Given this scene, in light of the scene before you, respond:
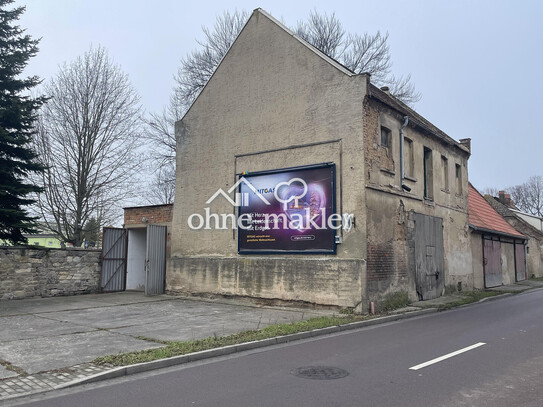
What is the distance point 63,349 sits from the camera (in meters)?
7.80

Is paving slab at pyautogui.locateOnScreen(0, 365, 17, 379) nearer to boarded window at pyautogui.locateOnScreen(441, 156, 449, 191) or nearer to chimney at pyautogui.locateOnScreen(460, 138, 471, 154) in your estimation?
boarded window at pyautogui.locateOnScreen(441, 156, 449, 191)

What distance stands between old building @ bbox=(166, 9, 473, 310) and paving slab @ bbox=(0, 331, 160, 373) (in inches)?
256

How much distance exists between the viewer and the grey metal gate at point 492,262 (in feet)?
73.5

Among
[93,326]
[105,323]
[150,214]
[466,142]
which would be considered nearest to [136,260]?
[150,214]

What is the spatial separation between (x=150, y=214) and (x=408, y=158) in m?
11.1

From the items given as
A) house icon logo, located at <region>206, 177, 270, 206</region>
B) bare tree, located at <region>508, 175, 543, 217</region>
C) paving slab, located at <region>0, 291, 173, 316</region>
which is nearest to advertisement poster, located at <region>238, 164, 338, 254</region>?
house icon logo, located at <region>206, 177, 270, 206</region>

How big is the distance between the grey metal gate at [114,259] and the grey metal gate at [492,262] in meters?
17.5

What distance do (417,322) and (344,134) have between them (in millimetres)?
5894

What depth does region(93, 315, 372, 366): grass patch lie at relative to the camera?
695 cm

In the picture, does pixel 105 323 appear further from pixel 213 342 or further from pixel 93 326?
pixel 213 342

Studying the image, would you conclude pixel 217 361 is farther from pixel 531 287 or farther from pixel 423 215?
pixel 531 287

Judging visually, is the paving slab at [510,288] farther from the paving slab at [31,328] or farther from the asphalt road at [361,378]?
the paving slab at [31,328]

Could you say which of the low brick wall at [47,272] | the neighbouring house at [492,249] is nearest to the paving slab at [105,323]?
the low brick wall at [47,272]

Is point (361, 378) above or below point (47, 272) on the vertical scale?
below
